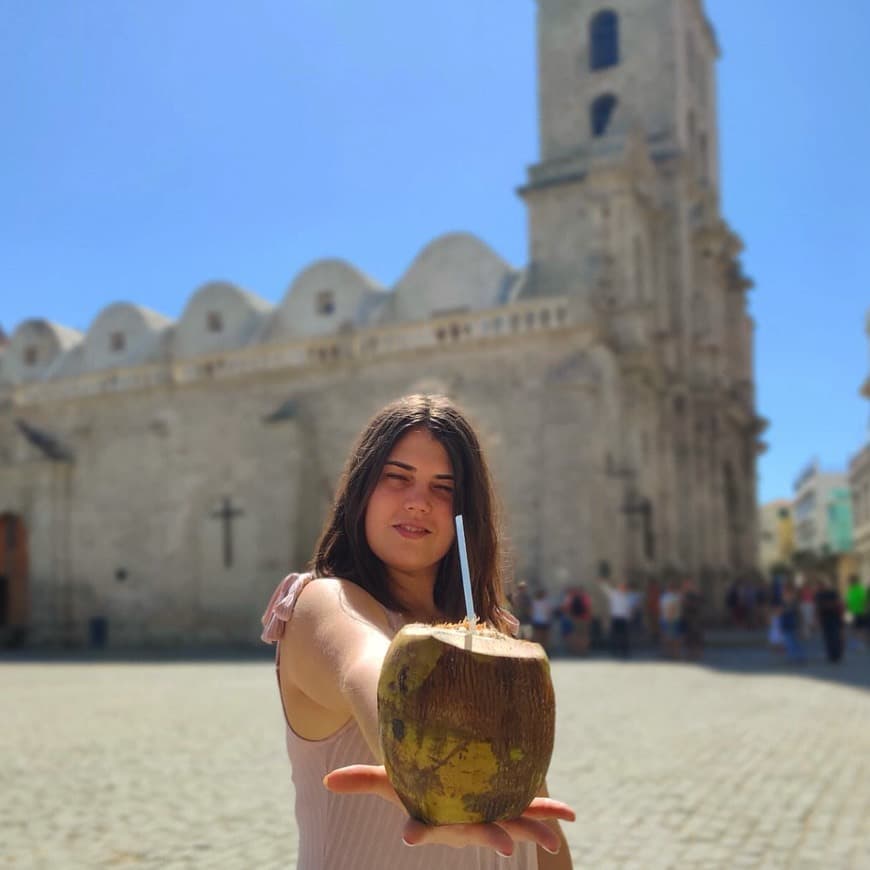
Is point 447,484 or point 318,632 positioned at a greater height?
point 447,484

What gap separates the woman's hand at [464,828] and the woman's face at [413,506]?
56cm

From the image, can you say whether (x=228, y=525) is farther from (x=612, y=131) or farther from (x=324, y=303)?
(x=612, y=131)

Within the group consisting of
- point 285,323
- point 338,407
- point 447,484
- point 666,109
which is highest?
point 666,109

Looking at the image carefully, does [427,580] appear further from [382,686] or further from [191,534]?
[191,534]

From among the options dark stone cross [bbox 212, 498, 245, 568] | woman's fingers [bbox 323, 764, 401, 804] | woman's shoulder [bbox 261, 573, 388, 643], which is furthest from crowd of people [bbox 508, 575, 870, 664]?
woman's fingers [bbox 323, 764, 401, 804]

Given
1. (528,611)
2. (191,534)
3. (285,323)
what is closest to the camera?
(528,611)

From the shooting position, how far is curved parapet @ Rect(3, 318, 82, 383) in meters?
30.6

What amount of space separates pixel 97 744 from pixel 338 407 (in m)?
14.3

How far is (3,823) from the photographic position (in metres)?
5.69

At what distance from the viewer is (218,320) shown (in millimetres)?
27531

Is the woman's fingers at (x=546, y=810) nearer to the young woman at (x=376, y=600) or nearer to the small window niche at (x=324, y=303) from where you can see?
the young woman at (x=376, y=600)

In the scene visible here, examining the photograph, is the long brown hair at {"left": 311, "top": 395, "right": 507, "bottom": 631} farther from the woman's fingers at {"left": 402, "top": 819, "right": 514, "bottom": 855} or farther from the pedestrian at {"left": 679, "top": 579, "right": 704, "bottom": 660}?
the pedestrian at {"left": 679, "top": 579, "right": 704, "bottom": 660}

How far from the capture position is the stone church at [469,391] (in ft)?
65.4

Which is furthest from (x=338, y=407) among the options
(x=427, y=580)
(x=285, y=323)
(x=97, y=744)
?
(x=427, y=580)
